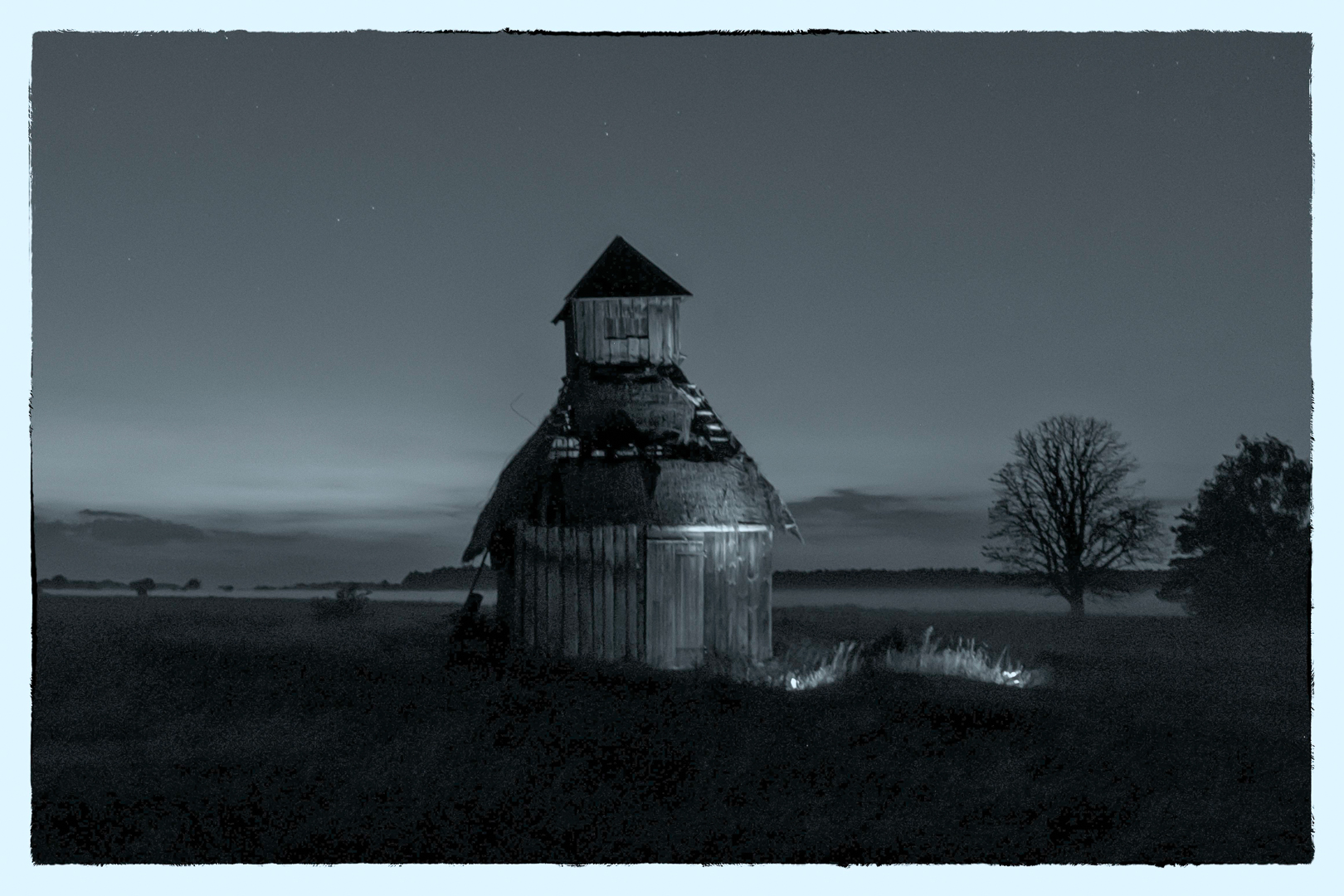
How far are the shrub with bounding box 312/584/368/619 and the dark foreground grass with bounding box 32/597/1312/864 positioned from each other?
1.60 meters

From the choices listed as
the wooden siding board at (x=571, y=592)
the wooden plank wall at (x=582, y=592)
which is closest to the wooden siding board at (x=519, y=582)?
the wooden plank wall at (x=582, y=592)

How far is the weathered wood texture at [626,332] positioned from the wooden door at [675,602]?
3.08 m

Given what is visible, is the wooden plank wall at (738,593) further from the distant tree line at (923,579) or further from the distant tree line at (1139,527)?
the distant tree line at (1139,527)

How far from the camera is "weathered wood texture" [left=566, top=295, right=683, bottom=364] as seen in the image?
58.2ft

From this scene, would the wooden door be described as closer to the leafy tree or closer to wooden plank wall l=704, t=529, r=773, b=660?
wooden plank wall l=704, t=529, r=773, b=660

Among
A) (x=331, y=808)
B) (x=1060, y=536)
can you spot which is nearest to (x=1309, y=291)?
(x=1060, y=536)

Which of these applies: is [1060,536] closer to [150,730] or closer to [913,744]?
[913,744]

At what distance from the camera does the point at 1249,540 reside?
54.8 ft

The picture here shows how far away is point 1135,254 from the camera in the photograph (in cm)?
1571

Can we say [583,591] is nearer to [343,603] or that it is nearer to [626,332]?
[626,332]

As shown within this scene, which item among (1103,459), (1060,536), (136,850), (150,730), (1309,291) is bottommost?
(136,850)

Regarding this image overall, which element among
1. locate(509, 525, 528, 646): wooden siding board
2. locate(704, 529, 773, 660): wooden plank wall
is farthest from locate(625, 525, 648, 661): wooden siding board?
locate(509, 525, 528, 646): wooden siding board

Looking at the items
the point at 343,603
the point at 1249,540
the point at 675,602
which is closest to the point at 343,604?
the point at 343,603

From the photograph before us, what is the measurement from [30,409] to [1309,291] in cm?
1750
